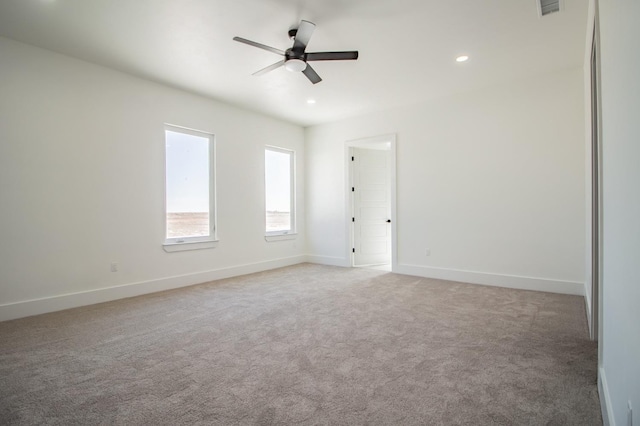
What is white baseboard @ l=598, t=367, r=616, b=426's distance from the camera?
58.2 inches

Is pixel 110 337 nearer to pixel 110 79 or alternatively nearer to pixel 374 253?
pixel 110 79

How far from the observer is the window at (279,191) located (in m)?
6.24

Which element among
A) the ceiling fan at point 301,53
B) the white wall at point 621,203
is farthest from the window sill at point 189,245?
the white wall at point 621,203

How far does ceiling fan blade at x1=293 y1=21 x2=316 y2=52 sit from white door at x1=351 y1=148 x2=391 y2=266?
11.1 feet

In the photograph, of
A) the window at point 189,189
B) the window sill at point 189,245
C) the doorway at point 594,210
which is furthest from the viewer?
the window at point 189,189

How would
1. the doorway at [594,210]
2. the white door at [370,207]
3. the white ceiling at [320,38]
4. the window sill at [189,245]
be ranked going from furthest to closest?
the white door at [370,207], the window sill at [189,245], the white ceiling at [320,38], the doorway at [594,210]

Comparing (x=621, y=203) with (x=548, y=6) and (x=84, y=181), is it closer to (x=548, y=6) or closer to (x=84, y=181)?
(x=548, y=6)

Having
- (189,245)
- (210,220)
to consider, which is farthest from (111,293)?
(210,220)

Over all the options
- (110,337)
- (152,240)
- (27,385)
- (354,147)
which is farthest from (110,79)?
(354,147)

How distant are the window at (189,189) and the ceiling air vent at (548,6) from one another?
455 centimetres

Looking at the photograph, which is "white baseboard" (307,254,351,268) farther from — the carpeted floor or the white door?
the carpeted floor

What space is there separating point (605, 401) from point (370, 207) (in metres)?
5.08

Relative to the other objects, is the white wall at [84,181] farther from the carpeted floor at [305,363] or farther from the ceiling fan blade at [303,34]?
the ceiling fan blade at [303,34]

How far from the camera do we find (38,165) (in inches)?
137
